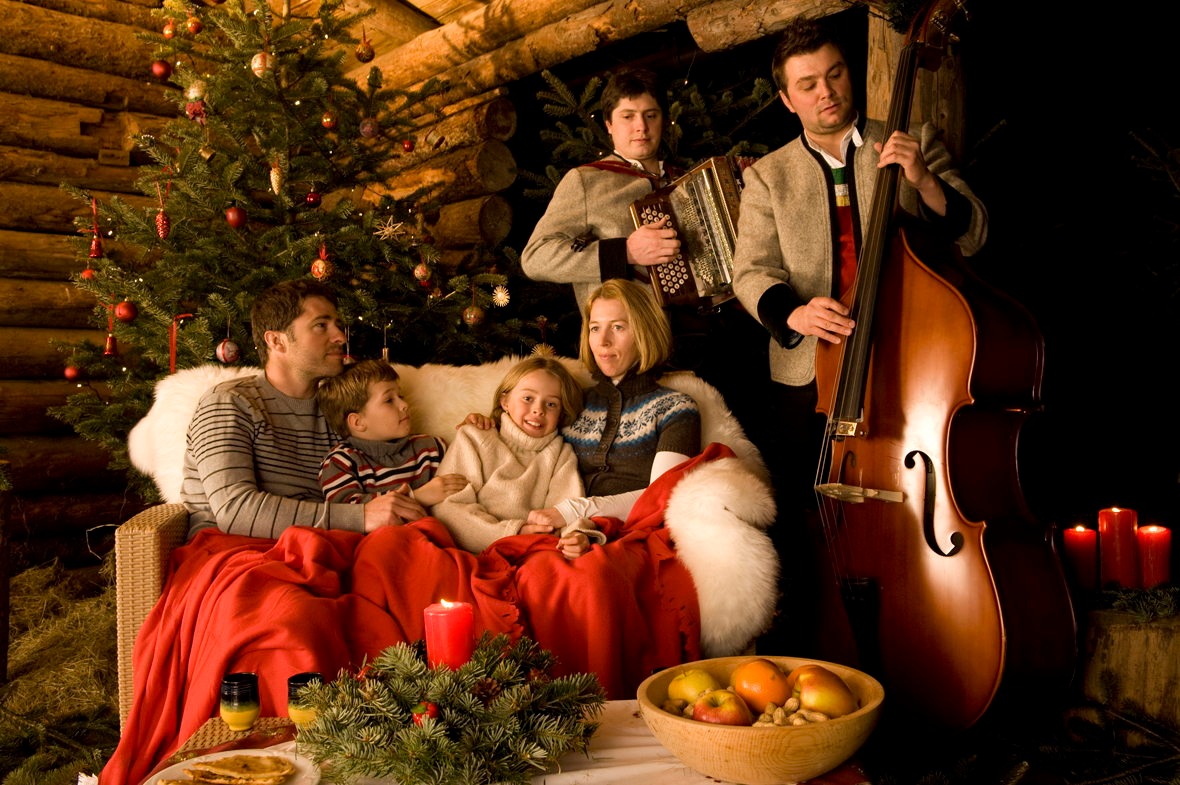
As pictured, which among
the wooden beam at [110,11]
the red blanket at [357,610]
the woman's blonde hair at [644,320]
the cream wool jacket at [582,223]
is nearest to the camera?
the red blanket at [357,610]

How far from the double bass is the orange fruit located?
677 mm

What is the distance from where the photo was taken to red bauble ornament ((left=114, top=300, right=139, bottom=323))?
3.85 metres

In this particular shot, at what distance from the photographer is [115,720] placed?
11.1ft

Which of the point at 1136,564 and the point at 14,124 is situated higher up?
the point at 14,124

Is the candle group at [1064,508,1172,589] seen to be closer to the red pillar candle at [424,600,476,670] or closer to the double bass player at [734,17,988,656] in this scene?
the double bass player at [734,17,988,656]

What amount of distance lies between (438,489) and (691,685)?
1421 mm

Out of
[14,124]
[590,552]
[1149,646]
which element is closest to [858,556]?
[590,552]

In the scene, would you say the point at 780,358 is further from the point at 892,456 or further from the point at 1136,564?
the point at 1136,564

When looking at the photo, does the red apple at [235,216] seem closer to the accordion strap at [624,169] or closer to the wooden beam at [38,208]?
the accordion strap at [624,169]

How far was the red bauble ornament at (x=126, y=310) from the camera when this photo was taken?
12.6 feet

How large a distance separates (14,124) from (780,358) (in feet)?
15.0

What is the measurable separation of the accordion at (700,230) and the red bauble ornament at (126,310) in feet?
6.77

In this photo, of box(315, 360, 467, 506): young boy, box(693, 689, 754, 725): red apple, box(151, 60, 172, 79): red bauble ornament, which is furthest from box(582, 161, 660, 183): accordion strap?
box(693, 689, 754, 725): red apple

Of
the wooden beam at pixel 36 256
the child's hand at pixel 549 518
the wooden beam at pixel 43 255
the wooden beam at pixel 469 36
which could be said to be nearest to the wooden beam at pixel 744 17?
the wooden beam at pixel 469 36
